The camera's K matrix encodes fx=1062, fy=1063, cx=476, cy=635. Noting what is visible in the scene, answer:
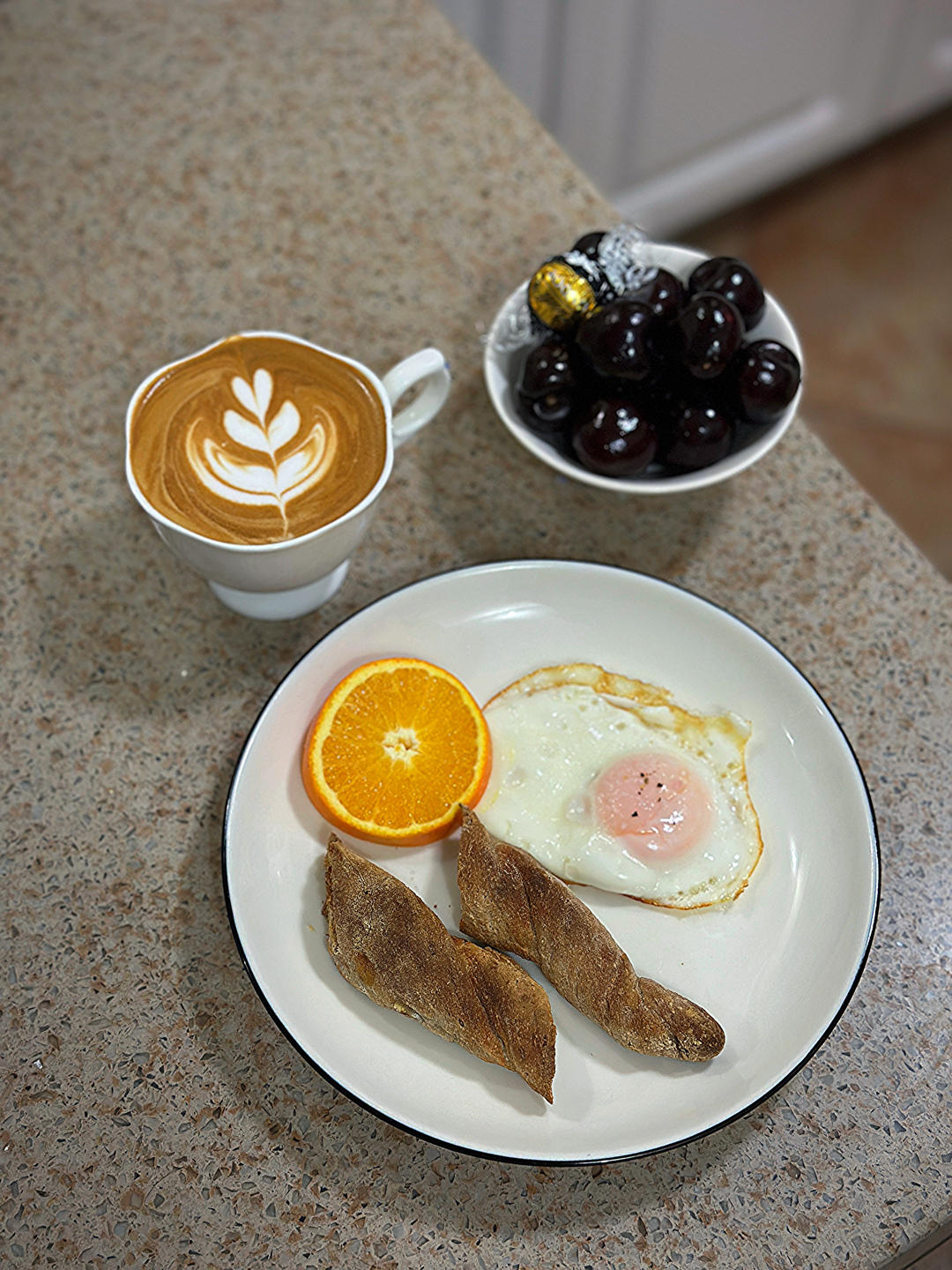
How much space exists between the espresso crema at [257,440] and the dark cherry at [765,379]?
0.32m

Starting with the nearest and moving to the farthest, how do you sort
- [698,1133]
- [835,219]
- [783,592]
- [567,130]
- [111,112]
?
[698,1133] → [783,592] → [111,112] → [567,130] → [835,219]

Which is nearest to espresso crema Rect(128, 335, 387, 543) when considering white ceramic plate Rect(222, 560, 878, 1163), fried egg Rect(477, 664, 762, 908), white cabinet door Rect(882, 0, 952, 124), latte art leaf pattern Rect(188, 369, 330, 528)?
latte art leaf pattern Rect(188, 369, 330, 528)

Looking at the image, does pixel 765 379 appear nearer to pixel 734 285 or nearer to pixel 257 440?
pixel 734 285

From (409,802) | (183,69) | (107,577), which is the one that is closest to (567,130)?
(183,69)

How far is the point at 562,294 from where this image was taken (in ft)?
3.16

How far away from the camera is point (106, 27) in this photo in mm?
1389

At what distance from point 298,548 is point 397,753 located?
0.19 meters

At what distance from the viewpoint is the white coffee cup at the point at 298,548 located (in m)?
0.84

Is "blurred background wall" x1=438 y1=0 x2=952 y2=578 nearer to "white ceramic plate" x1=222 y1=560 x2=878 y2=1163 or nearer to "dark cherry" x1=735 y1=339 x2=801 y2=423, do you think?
"dark cherry" x1=735 y1=339 x2=801 y2=423

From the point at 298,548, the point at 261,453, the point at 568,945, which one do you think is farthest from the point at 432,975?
the point at 261,453

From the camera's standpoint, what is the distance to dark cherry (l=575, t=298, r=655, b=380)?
91 cm

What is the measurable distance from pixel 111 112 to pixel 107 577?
0.67 meters

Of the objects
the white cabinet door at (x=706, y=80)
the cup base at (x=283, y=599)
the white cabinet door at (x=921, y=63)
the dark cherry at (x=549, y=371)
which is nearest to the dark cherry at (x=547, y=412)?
the dark cherry at (x=549, y=371)

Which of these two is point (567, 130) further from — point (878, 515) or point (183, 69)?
point (878, 515)
